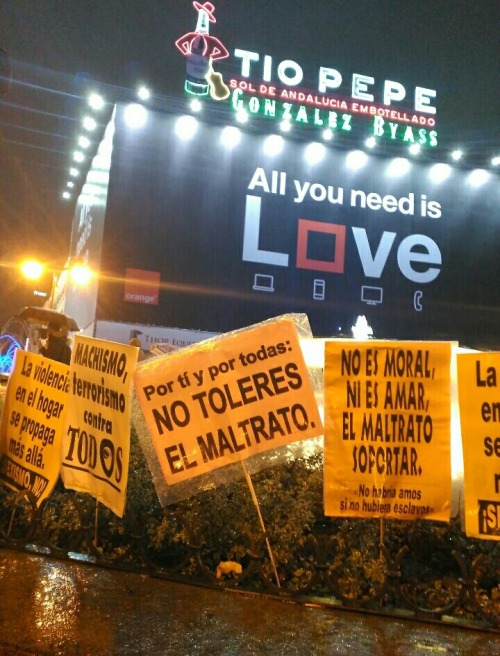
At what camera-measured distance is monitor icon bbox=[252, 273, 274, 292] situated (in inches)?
1054

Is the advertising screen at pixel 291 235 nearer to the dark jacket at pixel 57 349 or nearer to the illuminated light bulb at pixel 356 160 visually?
the illuminated light bulb at pixel 356 160

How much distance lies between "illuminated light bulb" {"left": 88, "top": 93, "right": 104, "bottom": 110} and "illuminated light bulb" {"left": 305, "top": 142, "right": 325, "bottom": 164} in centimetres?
882

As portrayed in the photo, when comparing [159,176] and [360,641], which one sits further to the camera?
[159,176]

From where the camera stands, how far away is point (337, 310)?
2767 cm

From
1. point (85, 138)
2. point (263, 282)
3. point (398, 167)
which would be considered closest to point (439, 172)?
point (398, 167)

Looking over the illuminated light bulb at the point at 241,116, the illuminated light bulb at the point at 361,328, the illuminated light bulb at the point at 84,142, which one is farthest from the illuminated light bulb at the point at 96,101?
the illuminated light bulb at the point at 361,328

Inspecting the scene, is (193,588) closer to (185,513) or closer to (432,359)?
(185,513)

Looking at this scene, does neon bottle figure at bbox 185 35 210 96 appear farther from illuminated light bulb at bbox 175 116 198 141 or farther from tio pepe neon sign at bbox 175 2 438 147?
illuminated light bulb at bbox 175 116 198 141

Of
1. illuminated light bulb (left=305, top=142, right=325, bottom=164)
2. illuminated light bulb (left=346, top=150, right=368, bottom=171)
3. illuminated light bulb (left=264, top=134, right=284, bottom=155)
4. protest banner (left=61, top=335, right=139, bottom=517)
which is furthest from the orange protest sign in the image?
illuminated light bulb (left=346, top=150, right=368, bottom=171)

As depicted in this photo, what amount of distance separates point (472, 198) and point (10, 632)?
30.1m

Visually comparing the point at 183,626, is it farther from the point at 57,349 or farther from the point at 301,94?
the point at 301,94

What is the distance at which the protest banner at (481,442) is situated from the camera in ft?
13.8

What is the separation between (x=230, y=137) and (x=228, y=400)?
2389cm

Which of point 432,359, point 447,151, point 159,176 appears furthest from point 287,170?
point 432,359
